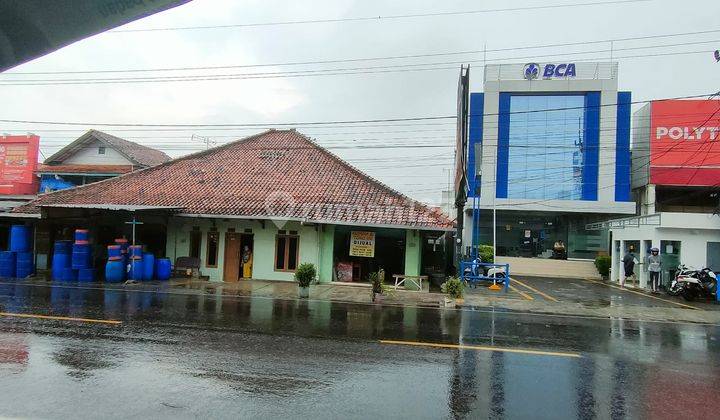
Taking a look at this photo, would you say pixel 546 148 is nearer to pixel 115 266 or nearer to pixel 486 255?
pixel 486 255

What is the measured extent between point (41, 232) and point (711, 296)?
28.0m

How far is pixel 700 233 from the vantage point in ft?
63.5

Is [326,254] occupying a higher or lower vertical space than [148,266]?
higher

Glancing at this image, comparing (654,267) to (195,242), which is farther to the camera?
(195,242)

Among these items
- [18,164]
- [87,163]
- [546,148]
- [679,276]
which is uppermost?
[546,148]

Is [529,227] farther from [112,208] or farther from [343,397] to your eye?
[343,397]

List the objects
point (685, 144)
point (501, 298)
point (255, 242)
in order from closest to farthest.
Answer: point (501, 298) → point (255, 242) → point (685, 144)

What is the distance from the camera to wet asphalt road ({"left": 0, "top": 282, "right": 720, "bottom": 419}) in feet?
17.7

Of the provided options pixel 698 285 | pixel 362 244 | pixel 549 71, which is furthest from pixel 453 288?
pixel 549 71

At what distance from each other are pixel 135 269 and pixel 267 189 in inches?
250

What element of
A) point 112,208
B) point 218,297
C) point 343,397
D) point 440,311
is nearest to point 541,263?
point 440,311

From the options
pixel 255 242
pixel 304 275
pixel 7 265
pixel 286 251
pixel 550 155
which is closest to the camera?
pixel 304 275

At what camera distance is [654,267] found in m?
19.3

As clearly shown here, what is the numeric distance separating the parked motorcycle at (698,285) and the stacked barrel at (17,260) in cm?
2527
